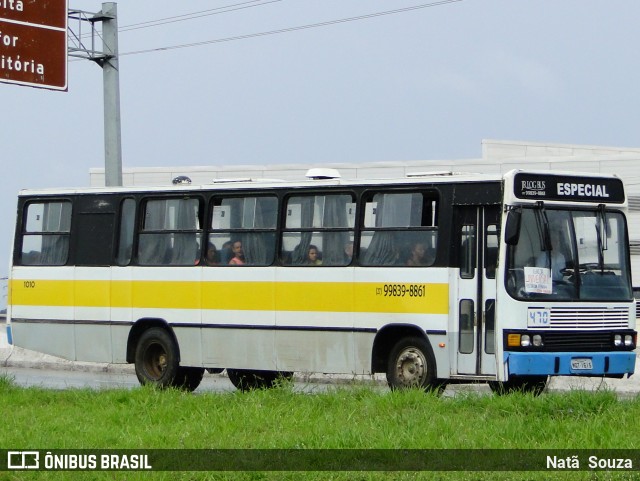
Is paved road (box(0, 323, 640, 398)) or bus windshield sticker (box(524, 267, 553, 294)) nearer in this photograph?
bus windshield sticker (box(524, 267, 553, 294))

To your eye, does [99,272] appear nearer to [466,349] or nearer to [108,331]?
[108,331]

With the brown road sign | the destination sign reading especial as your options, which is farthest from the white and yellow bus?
the brown road sign

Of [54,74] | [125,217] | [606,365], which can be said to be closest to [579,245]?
[606,365]

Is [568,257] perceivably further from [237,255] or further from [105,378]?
[105,378]

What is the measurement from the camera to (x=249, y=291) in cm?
1770

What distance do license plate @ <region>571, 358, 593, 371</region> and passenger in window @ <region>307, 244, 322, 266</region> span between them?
351 centimetres

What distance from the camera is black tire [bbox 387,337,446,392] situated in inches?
628

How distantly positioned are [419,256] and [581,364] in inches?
90.5

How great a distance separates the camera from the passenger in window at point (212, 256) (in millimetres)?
18125

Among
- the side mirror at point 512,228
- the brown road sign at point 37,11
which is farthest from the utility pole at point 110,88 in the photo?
the side mirror at point 512,228

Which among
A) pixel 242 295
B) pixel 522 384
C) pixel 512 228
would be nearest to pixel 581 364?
pixel 522 384

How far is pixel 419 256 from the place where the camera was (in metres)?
16.2

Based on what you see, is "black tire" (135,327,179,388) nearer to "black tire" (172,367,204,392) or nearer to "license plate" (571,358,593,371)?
"black tire" (172,367,204,392)

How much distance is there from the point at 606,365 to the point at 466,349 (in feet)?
5.35
